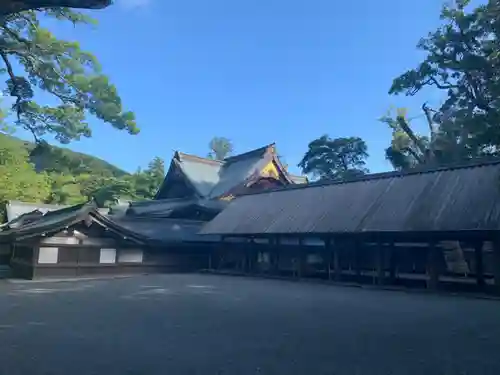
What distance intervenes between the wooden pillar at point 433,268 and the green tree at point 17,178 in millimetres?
26064

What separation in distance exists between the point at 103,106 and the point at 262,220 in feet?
32.3

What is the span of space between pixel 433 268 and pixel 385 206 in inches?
121

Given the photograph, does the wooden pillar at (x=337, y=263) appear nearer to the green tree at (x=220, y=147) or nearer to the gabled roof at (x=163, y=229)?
the gabled roof at (x=163, y=229)

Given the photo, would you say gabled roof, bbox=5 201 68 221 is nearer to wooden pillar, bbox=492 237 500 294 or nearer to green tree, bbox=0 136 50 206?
green tree, bbox=0 136 50 206

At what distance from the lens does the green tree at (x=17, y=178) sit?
29703 millimetres

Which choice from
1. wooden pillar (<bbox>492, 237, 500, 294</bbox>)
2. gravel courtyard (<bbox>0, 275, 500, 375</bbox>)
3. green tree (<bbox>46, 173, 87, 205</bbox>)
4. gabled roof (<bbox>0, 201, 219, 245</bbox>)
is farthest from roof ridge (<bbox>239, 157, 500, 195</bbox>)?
green tree (<bbox>46, 173, 87, 205</bbox>)

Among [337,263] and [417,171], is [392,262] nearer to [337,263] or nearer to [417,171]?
[337,263]

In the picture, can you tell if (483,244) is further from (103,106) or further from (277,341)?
(103,106)

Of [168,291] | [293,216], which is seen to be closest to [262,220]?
[293,216]

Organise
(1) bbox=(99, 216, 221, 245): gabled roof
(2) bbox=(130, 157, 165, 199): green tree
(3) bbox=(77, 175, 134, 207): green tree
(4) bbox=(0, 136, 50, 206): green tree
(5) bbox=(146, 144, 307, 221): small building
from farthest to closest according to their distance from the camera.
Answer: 1. (2) bbox=(130, 157, 165, 199): green tree
2. (3) bbox=(77, 175, 134, 207): green tree
3. (4) bbox=(0, 136, 50, 206): green tree
4. (5) bbox=(146, 144, 307, 221): small building
5. (1) bbox=(99, 216, 221, 245): gabled roof

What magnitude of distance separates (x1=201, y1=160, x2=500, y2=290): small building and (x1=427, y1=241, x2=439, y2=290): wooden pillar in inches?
1.3

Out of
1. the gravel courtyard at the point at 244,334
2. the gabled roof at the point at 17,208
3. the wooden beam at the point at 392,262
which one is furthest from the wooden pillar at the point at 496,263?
the gabled roof at the point at 17,208

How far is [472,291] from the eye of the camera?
47.6 feet

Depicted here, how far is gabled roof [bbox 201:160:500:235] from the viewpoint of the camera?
14148 mm
